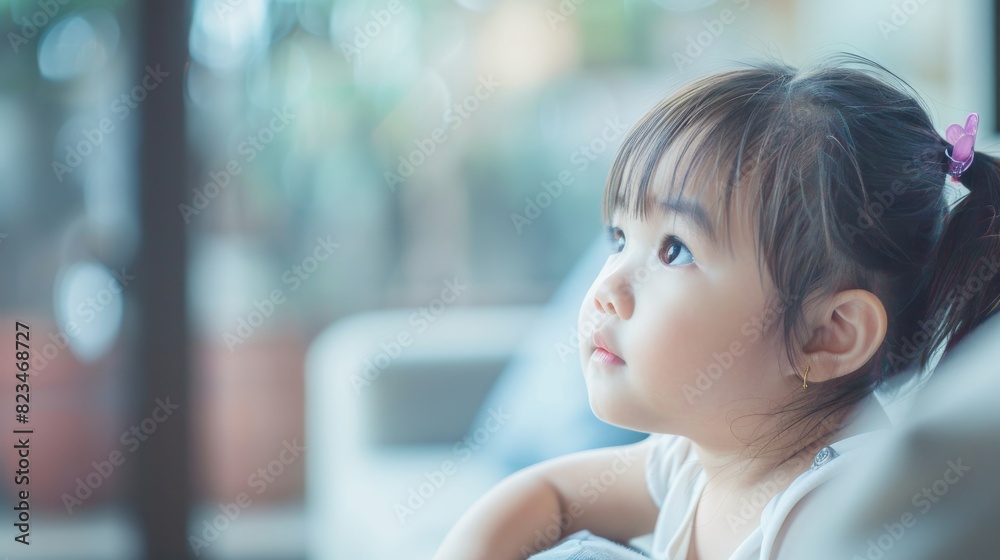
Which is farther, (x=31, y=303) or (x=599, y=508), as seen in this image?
(x=31, y=303)

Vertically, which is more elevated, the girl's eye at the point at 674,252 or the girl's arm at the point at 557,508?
the girl's eye at the point at 674,252

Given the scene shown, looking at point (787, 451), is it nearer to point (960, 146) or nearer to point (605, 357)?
point (605, 357)

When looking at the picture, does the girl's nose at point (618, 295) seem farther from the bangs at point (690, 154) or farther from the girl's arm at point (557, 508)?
the girl's arm at point (557, 508)

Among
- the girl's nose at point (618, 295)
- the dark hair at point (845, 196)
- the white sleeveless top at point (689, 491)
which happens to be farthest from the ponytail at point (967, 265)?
the girl's nose at point (618, 295)

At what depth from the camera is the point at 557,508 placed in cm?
64

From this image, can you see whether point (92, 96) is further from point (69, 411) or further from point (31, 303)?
point (69, 411)

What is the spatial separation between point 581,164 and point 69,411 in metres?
1.62

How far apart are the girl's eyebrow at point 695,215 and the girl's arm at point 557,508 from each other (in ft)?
0.75

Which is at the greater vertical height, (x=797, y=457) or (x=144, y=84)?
(x=144, y=84)

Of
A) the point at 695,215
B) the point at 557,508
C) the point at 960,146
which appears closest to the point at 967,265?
the point at 960,146

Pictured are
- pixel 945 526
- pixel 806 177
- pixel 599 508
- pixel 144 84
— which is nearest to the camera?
pixel 945 526

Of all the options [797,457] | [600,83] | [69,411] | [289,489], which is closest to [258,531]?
[289,489]

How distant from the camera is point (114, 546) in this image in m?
2.12

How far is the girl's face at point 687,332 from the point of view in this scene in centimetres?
56
